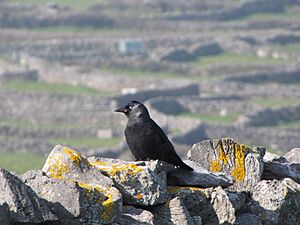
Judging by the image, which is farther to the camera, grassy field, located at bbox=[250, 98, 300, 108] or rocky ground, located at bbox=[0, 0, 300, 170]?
grassy field, located at bbox=[250, 98, 300, 108]

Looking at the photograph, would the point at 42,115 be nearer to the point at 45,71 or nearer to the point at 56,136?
the point at 56,136

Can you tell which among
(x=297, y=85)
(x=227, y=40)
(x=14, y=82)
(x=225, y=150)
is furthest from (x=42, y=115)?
(x=225, y=150)

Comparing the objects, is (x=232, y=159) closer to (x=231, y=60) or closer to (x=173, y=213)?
(x=173, y=213)

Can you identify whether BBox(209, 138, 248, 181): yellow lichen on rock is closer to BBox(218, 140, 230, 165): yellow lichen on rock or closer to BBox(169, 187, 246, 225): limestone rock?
BBox(218, 140, 230, 165): yellow lichen on rock

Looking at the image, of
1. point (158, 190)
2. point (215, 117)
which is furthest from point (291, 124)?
point (158, 190)

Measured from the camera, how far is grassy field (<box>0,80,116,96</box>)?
79.8 m

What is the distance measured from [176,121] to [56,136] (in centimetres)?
793

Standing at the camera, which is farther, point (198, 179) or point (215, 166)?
point (215, 166)

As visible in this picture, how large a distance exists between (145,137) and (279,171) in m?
1.88

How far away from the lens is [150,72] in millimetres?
94125

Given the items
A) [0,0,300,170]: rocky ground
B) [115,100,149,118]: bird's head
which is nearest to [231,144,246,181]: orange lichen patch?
[115,100,149,118]: bird's head

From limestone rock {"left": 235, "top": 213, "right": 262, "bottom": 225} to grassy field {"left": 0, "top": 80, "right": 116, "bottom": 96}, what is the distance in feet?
210

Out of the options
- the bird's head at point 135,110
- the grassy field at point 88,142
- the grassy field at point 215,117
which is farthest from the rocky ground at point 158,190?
the grassy field at point 215,117

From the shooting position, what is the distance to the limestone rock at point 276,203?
14.3 metres
